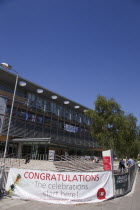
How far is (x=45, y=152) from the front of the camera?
80.8 ft

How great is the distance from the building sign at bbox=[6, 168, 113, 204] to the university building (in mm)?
14419

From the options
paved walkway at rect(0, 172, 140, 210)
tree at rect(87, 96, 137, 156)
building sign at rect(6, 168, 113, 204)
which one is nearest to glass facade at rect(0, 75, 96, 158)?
tree at rect(87, 96, 137, 156)

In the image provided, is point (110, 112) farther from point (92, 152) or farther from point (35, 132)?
point (92, 152)

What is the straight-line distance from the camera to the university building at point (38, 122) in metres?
25.7

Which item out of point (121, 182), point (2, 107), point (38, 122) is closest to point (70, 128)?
point (38, 122)

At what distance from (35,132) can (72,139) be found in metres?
9.82

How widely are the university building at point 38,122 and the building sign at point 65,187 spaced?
14419mm

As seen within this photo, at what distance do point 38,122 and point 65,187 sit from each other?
25.1 m

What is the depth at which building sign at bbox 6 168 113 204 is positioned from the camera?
6523 mm

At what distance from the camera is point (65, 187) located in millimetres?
6555

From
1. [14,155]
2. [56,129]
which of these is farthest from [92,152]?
[14,155]

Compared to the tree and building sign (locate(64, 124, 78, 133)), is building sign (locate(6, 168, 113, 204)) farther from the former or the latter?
building sign (locate(64, 124, 78, 133))

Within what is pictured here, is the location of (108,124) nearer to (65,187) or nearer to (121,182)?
(121,182)

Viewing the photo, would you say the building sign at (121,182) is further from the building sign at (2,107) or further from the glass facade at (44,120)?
the building sign at (2,107)
